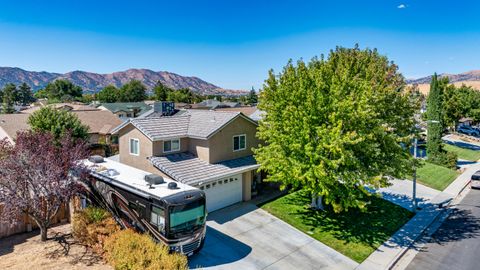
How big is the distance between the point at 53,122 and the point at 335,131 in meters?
24.4

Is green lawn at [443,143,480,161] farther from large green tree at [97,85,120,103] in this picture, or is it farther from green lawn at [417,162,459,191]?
large green tree at [97,85,120,103]

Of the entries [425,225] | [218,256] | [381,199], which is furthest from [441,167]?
[218,256]

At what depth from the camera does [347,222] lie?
18.8 meters

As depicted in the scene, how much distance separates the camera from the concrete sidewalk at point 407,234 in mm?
14812

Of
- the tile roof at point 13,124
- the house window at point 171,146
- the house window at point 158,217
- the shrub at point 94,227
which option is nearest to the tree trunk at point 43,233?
the shrub at point 94,227

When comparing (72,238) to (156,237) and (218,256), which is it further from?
(218,256)

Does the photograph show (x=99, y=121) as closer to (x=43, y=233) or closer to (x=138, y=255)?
(x=43, y=233)

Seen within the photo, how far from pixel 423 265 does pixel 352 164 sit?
583cm

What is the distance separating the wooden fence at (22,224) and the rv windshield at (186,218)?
790 cm

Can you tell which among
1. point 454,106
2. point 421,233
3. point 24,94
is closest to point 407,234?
point 421,233

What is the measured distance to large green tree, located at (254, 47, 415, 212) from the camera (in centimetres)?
1547

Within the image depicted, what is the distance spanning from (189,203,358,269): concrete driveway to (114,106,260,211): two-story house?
2.32 metres

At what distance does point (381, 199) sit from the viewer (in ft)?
76.5

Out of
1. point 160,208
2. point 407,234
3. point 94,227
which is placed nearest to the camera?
point 160,208
